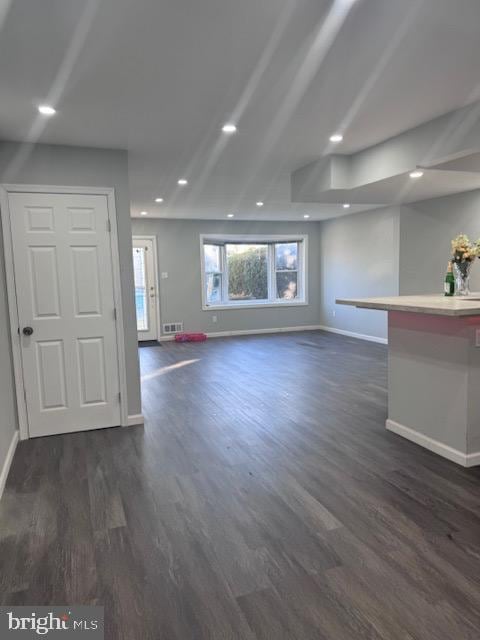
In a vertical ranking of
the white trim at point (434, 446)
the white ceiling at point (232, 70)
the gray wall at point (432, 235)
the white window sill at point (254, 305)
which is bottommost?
the white trim at point (434, 446)

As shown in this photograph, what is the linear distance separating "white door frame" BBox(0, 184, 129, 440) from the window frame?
4892mm

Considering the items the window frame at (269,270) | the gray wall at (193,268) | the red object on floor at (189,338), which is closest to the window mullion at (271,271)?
the window frame at (269,270)

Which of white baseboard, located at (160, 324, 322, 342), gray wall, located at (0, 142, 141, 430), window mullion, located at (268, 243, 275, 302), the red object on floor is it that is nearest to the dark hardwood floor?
gray wall, located at (0, 142, 141, 430)

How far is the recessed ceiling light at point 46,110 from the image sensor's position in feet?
8.80

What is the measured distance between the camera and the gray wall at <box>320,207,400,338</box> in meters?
7.25

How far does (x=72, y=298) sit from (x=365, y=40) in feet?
9.29

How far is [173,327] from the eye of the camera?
28.0 ft

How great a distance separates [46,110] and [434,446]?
3537 millimetres

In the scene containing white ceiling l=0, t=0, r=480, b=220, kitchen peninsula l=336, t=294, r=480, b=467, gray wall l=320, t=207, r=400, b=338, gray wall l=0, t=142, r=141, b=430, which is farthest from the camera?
gray wall l=320, t=207, r=400, b=338

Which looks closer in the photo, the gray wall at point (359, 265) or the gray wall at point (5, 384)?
the gray wall at point (5, 384)

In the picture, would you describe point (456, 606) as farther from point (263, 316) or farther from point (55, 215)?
point (263, 316)

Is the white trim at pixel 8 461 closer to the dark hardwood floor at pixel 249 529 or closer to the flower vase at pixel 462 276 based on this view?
the dark hardwood floor at pixel 249 529

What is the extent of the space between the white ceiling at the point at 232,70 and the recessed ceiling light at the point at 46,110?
0.20 feet

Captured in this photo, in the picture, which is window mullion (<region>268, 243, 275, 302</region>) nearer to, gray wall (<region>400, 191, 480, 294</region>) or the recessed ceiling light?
gray wall (<region>400, 191, 480, 294</region>)
